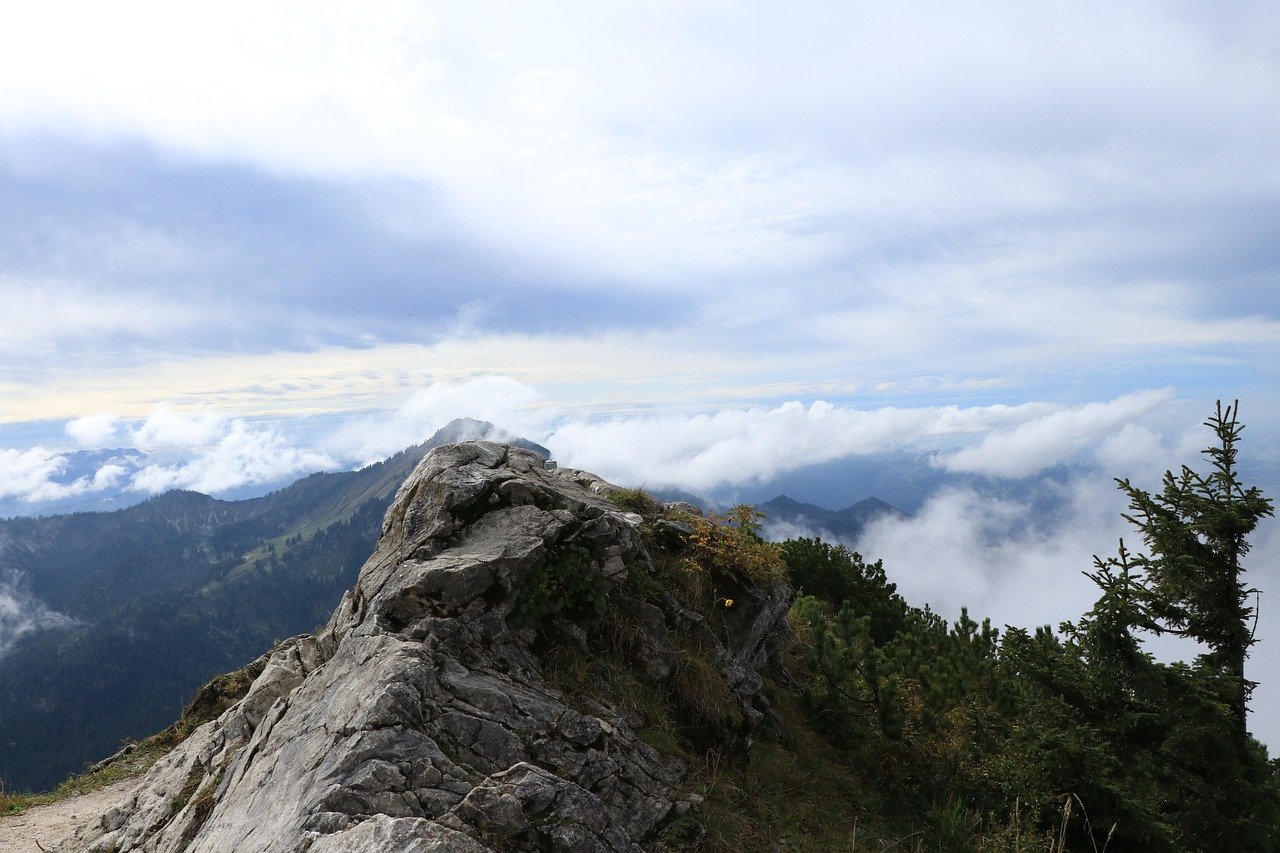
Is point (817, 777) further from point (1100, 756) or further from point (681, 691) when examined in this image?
point (1100, 756)

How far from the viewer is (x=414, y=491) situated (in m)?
11.6

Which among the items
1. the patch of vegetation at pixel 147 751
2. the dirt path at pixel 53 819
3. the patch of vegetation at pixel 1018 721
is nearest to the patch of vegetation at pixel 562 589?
the patch of vegetation at pixel 1018 721

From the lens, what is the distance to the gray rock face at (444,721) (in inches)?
245

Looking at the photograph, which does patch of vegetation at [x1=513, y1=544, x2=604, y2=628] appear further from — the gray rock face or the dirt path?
the dirt path

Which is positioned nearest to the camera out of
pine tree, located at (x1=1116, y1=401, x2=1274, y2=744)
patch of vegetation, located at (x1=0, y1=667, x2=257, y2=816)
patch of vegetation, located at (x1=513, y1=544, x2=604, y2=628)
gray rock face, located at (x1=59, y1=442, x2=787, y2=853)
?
gray rock face, located at (x1=59, y1=442, x2=787, y2=853)

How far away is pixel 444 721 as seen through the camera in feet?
23.6

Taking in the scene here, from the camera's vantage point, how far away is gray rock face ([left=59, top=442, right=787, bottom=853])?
6223 mm

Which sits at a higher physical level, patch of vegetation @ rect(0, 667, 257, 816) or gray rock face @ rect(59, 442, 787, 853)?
gray rock face @ rect(59, 442, 787, 853)

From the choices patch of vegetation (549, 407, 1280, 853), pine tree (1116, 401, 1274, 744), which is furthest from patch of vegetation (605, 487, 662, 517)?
pine tree (1116, 401, 1274, 744)

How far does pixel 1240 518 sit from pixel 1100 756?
584cm

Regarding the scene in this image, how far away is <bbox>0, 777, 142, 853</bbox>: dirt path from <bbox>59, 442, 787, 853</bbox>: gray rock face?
8.22 ft

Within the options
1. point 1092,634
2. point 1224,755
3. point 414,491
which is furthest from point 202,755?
point 1224,755

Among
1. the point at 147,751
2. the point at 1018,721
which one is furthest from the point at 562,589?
the point at 147,751

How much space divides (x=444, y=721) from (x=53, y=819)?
14.0 m
